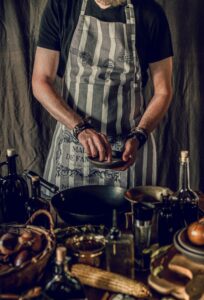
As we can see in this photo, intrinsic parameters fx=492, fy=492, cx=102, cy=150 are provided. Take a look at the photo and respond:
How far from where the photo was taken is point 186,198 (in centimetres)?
176

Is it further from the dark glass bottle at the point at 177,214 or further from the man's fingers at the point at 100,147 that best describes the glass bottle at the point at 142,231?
the man's fingers at the point at 100,147

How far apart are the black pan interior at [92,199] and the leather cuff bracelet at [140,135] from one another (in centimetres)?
48

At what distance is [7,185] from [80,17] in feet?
3.29

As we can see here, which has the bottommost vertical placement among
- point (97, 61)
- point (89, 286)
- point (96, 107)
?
point (89, 286)

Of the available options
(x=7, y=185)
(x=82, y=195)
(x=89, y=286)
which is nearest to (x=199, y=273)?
(x=89, y=286)

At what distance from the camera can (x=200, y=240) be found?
1.45m

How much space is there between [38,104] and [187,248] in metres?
1.71

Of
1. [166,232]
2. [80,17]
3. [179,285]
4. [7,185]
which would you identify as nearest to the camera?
[179,285]

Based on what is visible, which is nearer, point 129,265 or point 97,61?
point 129,265

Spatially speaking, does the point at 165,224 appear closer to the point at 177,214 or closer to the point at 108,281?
the point at 177,214

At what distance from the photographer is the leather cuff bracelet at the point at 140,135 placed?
7.44 feet

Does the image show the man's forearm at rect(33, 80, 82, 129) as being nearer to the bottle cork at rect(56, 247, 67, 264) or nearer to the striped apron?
the striped apron

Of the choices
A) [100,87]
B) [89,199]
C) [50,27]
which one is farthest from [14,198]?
[50,27]

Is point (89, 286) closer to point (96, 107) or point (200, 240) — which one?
point (200, 240)
